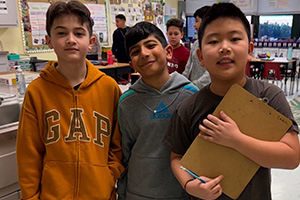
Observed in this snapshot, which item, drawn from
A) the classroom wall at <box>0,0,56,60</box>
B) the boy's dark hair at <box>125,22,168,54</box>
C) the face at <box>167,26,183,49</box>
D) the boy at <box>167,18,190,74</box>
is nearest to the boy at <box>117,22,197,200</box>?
the boy's dark hair at <box>125,22,168,54</box>

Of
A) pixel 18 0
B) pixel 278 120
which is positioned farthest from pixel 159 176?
pixel 18 0

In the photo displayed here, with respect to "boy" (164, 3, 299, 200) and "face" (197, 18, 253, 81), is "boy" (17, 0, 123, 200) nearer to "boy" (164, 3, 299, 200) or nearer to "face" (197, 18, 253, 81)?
"boy" (164, 3, 299, 200)

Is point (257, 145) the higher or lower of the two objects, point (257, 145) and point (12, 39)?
the lower

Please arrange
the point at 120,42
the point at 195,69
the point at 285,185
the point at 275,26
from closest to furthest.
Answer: the point at 195,69 < the point at 285,185 < the point at 120,42 < the point at 275,26

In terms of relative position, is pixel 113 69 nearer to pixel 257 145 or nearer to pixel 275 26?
pixel 257 145

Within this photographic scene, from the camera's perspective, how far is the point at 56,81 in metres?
1.13

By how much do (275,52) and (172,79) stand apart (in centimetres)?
774

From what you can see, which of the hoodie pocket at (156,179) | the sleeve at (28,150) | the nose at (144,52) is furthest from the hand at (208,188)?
the sleeve at (28,150)

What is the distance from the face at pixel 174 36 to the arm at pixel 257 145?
2045mm

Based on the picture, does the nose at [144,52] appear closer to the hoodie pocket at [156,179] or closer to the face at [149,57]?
the face at [149,57]

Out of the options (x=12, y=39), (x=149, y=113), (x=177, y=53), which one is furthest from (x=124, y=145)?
(x=12, y=39)

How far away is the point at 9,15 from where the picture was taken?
4504 millimetres

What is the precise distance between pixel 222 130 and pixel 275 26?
862cm

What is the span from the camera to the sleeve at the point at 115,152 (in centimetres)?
116
